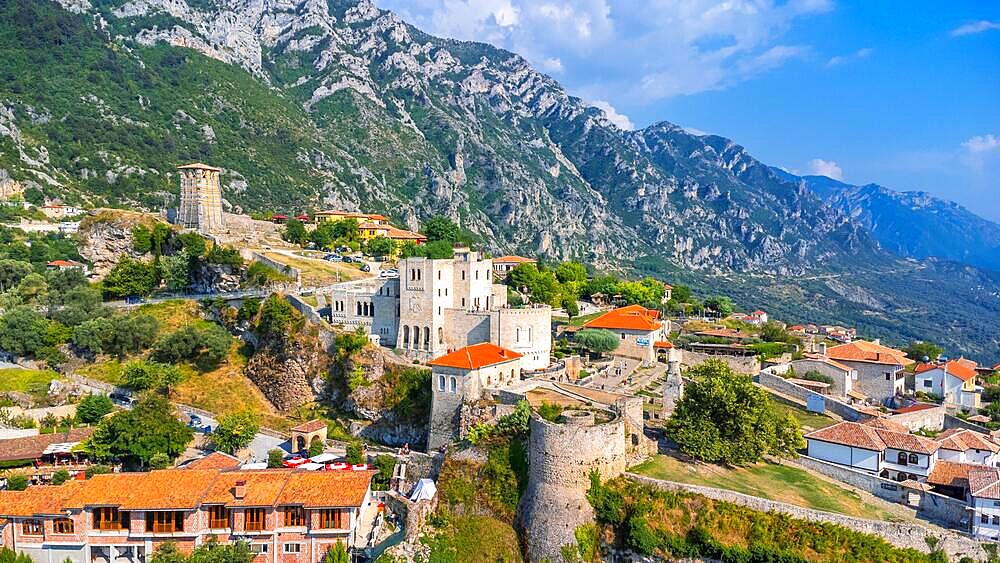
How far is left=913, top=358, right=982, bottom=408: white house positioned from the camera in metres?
53.6

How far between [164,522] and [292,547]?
6.77 meters

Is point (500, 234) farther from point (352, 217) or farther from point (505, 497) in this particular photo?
point (505, 497)

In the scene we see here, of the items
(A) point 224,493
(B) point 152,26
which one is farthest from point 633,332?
(B) point 152,26

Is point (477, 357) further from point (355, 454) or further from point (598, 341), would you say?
point (598, 341)

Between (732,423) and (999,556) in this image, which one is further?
(732,423)

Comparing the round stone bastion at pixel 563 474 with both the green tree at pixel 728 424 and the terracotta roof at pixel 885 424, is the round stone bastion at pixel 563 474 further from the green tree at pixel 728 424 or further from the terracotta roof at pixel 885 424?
the terracotta roof at pixel 885 424

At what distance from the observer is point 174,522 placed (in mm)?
33875

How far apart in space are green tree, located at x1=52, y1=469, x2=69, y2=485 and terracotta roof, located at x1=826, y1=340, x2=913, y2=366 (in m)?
59.0

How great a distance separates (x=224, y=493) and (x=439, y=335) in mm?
21819

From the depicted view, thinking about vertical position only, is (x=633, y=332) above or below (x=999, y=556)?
above

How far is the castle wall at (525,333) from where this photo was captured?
4981cm

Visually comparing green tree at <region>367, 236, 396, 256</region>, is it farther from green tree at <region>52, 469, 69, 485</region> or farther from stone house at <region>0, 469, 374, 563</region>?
stone house at <region>0, 469, 374, 563</region>

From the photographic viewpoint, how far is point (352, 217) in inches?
4001

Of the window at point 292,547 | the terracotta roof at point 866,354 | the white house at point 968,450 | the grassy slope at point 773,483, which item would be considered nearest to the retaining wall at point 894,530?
the grassy slope at point 773,483
